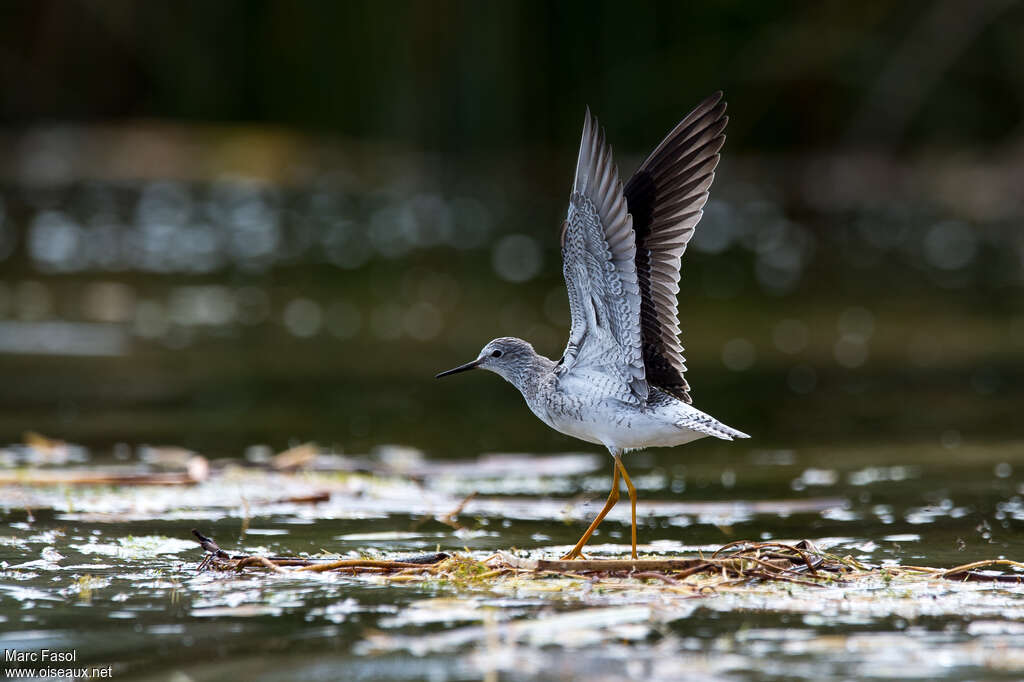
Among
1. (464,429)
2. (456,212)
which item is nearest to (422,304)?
(464,429)

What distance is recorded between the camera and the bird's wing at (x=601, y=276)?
19.2ft

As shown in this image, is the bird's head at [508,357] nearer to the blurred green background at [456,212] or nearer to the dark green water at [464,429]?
the dark green water at [464,429]

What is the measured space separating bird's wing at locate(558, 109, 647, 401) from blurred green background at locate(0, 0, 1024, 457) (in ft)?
10.2

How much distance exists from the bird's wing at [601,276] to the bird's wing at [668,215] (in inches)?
7.0

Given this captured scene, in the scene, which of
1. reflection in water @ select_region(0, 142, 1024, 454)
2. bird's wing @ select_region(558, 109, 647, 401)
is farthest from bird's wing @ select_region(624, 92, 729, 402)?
reflection in water @ select_region(0, 142, 1024, 454)

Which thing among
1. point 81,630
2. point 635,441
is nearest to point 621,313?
point 635,441

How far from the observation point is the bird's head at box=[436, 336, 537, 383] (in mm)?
6711

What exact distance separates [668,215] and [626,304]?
2.04 feet

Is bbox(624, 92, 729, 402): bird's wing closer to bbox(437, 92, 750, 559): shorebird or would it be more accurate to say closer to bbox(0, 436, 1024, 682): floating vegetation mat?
bbox(437, 92, 750, 559): shorebird

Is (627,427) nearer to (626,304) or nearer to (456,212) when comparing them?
(626,304)

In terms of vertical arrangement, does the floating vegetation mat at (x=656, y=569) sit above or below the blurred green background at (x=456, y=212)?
below

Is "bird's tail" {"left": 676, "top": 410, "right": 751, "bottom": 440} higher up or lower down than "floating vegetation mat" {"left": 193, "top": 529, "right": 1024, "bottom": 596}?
higher up

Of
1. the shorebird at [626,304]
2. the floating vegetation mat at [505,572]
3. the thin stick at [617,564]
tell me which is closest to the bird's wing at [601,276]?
the shorebird at [626,304]

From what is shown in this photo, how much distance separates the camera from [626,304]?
6051 millimetres
